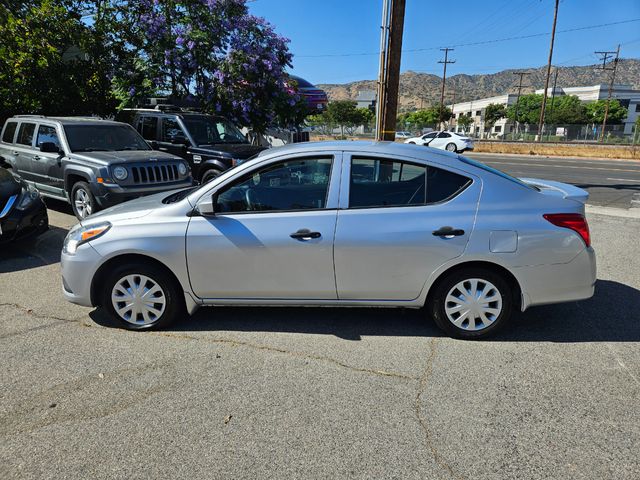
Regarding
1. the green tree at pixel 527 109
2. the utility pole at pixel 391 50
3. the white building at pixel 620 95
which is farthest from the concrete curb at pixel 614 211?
the white building at pixel 620 95

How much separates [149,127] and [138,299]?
7.90 m

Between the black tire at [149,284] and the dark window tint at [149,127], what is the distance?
24.5 ft

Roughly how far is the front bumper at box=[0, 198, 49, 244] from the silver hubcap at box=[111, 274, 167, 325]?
303cm

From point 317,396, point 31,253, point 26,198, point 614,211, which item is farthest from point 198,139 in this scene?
point 614,211

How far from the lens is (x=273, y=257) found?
376cm

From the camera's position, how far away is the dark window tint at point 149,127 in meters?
10.7

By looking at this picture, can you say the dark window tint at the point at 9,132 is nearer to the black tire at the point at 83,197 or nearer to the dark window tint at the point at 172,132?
the black tire at the point at 83,197

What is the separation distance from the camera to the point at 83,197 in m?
7.88

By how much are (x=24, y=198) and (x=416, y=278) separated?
5563 mm

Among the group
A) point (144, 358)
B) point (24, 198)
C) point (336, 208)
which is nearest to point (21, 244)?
point (24, 198)

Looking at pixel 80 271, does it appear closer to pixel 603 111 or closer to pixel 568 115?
pixel 568 115

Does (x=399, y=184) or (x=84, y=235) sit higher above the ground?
(x=399, y=184)

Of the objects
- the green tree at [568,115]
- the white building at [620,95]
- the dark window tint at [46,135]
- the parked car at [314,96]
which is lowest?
the dark window tint at [46,135]

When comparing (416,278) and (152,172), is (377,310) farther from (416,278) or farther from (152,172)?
(152,172)
